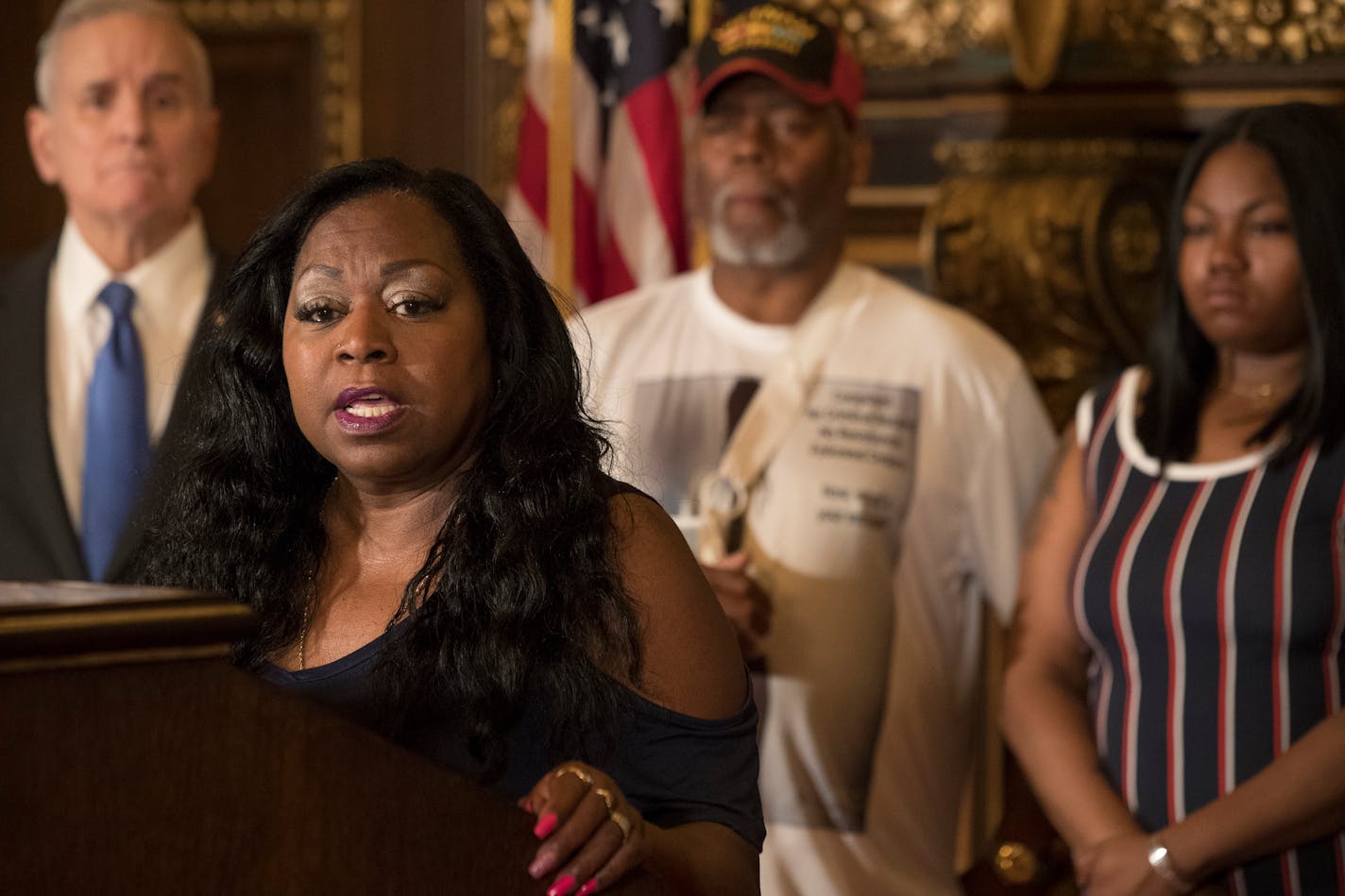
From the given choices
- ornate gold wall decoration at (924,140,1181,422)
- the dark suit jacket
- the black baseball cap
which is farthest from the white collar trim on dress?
the dark suit jacket

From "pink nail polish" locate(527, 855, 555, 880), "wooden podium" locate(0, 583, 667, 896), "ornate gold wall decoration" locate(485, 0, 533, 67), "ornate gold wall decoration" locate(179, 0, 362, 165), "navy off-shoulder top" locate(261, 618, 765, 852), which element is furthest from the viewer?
"ornate gold wall decoration" locate(179, 0, 362, 165)

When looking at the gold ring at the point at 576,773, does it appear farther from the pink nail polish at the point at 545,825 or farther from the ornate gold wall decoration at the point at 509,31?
the ornate gold wall decoration at the point at 509,31

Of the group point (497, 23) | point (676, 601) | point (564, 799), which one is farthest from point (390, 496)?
point (497, 23)

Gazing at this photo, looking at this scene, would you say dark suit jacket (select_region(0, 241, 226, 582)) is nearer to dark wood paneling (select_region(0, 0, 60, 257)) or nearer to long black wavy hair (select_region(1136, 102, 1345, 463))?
long black wavy hair (select_region(1136, 102, 1345, 463))

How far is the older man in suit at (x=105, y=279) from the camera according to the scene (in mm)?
2984

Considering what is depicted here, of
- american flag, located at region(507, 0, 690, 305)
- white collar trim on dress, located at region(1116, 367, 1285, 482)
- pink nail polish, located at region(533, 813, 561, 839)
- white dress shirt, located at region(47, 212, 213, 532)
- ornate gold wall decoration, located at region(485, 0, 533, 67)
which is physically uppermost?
ornate gold wall decoration, located at region(485, 0, 533, 67)

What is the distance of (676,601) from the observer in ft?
5.25

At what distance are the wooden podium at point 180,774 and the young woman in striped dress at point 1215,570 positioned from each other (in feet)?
4.72

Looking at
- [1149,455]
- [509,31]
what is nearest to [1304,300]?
[1149,455]

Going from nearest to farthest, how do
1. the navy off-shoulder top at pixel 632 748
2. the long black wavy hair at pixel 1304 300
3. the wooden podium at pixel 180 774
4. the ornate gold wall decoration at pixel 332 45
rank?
the wooden podium at pixel 180 774 → the navy off-shoulder top at pixel 632 748 → the long black wavy hair at pixel 1304 300 → the ornate gold wall decoration at pixel 332 45

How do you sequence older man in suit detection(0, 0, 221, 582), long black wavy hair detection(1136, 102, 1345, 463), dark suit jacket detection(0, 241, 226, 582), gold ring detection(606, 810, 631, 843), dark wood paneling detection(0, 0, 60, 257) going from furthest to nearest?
dark wood paneling detection(0, 0, 60, 257) → older man in suit detection(0, 0, 221, 582) → dark suit jacket detection(0, 241, 226, 582) → long black wavy hair detection(1136, 102, 1345, 463) → gold ring detection(606, 810, 631, 843)

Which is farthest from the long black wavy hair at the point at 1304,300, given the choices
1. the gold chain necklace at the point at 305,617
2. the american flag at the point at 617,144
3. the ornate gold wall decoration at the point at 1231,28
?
the gold chain necklace at the point at 305,617

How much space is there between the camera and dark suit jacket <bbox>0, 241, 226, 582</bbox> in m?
2.88

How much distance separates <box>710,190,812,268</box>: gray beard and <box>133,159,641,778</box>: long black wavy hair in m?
1.17
